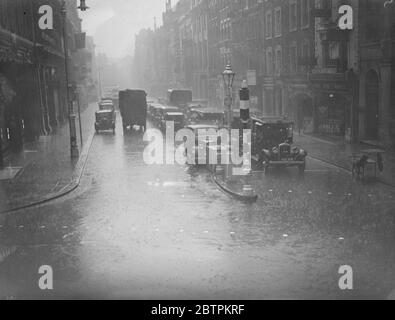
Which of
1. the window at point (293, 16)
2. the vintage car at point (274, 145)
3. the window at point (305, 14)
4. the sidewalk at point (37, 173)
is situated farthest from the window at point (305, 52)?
the sidewalk at point (37, 173)

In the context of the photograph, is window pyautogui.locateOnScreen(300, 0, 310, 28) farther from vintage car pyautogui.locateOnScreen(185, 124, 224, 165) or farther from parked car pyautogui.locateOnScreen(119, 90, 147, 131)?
vintage car pyautogui.locateOnScreen(185, 124, 224, 165)

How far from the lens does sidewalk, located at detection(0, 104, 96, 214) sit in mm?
18031

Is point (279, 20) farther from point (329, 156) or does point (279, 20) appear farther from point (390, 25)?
point (329, 156)

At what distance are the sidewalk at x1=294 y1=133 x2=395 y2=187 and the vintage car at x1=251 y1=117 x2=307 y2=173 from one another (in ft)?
7.54

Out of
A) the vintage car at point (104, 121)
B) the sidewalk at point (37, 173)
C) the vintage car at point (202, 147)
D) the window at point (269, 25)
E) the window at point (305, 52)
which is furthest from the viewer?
the window at point (269, 25)

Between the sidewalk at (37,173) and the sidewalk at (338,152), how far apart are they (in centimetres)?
1173

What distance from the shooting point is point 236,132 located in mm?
31156

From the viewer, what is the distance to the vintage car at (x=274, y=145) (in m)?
22.4

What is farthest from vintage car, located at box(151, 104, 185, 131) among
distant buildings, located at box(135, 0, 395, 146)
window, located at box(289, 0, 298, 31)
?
window, located at box(289, 0, 298, 31)

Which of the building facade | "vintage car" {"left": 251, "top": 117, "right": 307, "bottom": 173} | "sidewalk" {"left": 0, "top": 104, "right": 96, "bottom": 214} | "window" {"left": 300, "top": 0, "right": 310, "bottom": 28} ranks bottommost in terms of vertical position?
"sidewalk" {"left": 0, "top": 104, "right": 96, "bottom": 214}

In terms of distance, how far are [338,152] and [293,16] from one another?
16.7m

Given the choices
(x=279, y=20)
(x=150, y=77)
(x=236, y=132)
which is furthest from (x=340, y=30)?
(x=150, y=77)

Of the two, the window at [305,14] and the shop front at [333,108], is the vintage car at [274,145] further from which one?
the window at [305,14]
